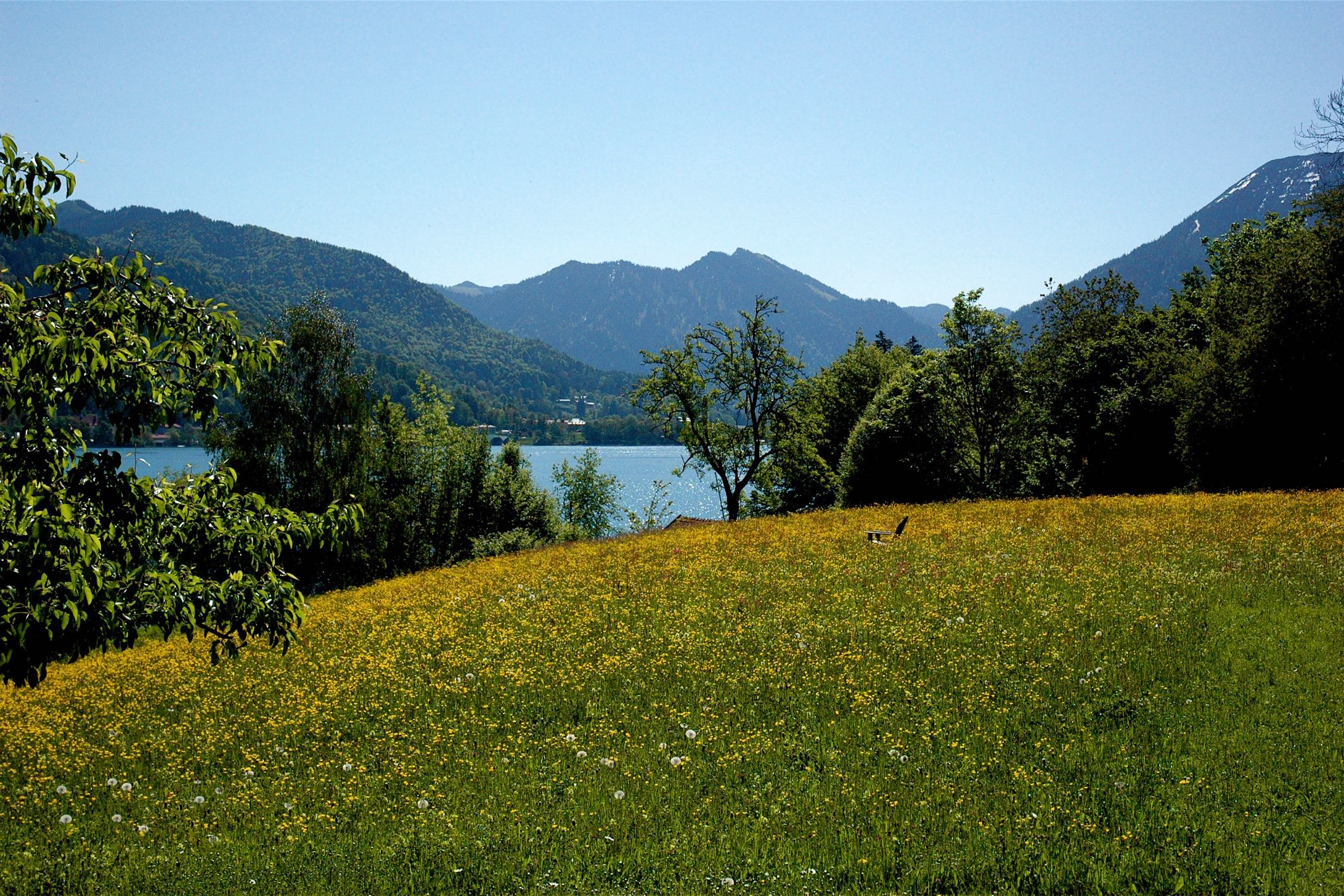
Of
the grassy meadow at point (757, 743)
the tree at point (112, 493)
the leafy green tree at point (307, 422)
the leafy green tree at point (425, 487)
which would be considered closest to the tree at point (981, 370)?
the grassy meadow at point (757, 743)

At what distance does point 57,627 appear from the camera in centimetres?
680

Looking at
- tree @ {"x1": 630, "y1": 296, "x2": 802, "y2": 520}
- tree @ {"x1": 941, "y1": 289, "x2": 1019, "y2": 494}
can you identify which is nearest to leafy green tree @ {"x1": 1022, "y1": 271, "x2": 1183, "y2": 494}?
tree @ {"x1": 941, "y1": 289, "x2": 1019, "y2": 494}

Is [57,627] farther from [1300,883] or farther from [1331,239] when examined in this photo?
[1331,239]

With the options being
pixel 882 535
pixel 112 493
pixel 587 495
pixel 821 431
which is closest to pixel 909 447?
pixel 821 431

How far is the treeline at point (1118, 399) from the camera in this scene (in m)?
36.2

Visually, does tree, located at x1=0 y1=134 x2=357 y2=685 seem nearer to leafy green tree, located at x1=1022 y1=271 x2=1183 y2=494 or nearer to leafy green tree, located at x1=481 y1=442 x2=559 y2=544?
leafy green tree, located at x1=1022 y1=271 x2=1183 y2=494

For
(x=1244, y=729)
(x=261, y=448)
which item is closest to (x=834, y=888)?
(x=1244, y=729)

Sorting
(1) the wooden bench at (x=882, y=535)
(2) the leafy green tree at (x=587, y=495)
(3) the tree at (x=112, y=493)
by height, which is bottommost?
(2) the leafy green tree at (x=587, y=495)

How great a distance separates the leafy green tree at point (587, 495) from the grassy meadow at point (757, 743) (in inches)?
2300

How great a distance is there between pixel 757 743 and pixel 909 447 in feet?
137

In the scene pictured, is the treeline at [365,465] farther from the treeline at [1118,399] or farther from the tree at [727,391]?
the treeline at [1118,399]

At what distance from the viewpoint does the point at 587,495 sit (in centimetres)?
8100

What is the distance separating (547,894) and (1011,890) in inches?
188

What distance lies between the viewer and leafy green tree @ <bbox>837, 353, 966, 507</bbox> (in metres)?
50.7
